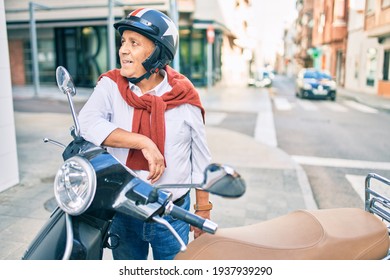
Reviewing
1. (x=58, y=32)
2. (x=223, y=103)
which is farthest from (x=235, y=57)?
(x=223, y=103)

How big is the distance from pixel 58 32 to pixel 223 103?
12.1 metres

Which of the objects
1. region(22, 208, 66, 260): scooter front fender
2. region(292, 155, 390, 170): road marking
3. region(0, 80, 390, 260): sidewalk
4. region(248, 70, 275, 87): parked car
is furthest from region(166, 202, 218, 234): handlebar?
region(248, 70, 275, 87): parked car

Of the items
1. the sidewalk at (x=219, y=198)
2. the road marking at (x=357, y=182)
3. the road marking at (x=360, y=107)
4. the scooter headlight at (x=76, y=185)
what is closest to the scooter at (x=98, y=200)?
the scooter headlight at (x=76, y=185)

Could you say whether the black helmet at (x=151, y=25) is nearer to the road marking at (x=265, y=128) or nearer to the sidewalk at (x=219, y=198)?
the sidewalk at (x=219, y=198)

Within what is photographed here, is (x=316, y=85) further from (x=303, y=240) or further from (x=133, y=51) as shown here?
(x=303, y=240)

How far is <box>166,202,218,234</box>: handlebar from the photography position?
137 cm

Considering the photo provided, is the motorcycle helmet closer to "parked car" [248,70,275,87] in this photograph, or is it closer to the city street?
the city street

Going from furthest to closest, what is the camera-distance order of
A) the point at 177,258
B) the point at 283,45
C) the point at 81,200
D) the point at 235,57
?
the point at 283,45 < the point at 235,57 < the point at 177,258 < the point at 81,200

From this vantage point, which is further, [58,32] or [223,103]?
[58,32]

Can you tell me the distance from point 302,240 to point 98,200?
2.54ft

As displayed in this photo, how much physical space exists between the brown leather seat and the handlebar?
0.17 meters

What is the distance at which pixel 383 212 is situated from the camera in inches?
77.9

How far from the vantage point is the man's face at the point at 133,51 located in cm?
180

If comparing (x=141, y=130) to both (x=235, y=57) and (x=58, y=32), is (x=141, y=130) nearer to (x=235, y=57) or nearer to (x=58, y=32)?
(x=58, y=32)
